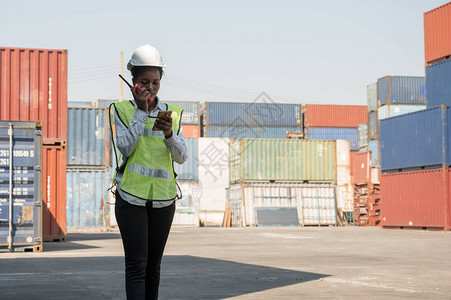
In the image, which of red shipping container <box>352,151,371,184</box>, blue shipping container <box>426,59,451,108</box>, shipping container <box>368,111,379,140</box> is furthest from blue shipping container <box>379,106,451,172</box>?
shipping container <box>368,111,379,140</box>

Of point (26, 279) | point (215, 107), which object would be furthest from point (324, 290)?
point (215, 107)

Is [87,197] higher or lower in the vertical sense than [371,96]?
lower

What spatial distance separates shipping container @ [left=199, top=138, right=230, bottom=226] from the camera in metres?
42.6

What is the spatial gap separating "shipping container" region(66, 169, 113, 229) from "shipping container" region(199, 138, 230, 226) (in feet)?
37.4

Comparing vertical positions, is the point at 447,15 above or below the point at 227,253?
above

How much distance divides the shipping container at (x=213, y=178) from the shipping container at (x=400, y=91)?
53.5 feet

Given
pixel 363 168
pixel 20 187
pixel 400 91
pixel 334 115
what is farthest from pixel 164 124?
pixel 334 115

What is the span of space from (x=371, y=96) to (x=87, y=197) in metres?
30.8

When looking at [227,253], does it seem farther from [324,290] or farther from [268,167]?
[268,167]

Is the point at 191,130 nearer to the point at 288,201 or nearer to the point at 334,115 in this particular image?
the point at 334,115

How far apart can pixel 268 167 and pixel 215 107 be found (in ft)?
61.0

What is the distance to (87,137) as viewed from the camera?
103ft

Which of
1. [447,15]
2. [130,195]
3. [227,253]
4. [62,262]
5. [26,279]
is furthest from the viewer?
[447,15]

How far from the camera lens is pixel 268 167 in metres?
42.0
